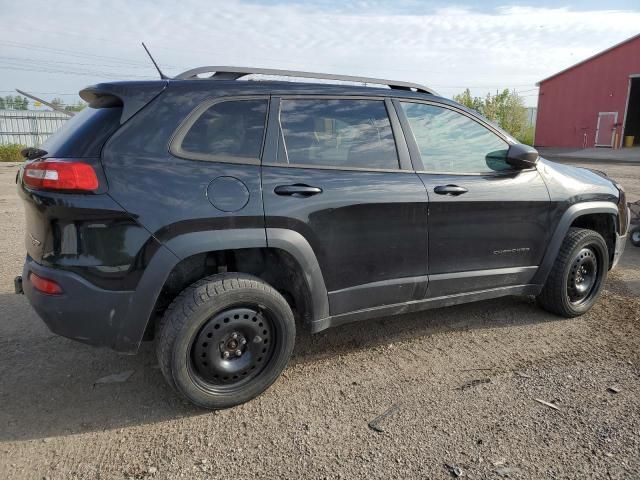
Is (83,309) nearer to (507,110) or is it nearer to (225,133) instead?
(225,133)

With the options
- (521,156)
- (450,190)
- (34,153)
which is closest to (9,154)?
(34,153)

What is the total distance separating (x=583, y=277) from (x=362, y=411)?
8.79 ft

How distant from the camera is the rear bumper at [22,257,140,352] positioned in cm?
246

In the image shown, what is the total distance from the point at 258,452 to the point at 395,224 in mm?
1602

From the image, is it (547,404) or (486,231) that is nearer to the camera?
(547,404)

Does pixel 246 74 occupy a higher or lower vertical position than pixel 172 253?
higher

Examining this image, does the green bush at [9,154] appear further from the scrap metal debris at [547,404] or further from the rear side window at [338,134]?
the scrap metal debris at [547,404]

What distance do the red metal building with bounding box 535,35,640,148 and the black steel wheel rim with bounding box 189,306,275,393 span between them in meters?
A: 34.5

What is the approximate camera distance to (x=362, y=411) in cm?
275

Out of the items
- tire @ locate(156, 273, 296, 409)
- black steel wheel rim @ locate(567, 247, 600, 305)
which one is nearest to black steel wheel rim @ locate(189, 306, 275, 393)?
tire @ locate(156, 273, 296, 409)

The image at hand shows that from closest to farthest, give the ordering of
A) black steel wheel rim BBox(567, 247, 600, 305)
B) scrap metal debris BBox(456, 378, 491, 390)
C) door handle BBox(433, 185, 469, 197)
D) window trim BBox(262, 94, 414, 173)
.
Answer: window trim BBox(262, 94, 414, 173)
scrap metal debris BBox(456, 378, 491, 390)
door handle BBox(433, 185, 469, 197)
black steel wheel rim BBox(567, 247, 600, 305)

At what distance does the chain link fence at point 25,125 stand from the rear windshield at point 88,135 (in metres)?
25.8

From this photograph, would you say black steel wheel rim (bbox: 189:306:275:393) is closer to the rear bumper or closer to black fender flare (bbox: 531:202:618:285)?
the rear bumper

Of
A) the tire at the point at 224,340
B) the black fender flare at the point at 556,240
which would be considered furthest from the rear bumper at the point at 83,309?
the black fender flare at the point at 556,240
